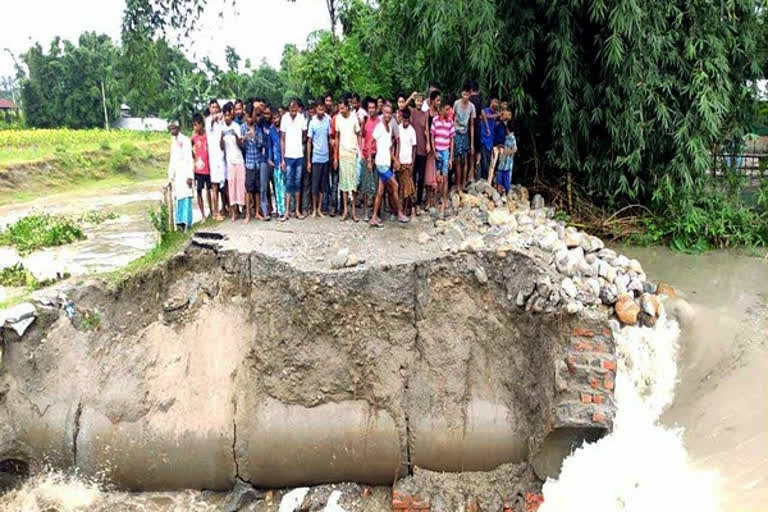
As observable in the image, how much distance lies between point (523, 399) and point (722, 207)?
192 inches

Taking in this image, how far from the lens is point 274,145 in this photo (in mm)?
7707

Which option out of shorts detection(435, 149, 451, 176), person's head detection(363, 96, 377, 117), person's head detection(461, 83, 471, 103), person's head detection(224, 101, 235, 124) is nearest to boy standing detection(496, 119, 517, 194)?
person's head detection(461, 83, 471, 103)

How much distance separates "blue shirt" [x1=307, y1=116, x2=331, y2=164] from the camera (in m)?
7.53

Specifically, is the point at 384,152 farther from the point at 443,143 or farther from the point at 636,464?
the point at 636,464

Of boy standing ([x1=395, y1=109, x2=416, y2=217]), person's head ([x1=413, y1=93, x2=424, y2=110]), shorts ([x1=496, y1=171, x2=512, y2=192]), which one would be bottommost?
shorts ([x1=496, y1=171, x2=512, y2=192])

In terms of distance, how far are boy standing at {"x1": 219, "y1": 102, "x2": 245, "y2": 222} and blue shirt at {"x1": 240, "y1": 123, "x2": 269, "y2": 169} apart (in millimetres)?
72

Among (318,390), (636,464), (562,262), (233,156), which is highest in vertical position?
(233,156)

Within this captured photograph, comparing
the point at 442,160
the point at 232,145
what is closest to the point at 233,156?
the point at 232,145

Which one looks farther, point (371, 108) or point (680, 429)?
point (371, 108)

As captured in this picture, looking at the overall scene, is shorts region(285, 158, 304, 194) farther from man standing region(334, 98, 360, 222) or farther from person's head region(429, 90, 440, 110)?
person's head region(429, 90, 440, 110)

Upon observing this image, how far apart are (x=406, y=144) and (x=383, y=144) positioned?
278mm

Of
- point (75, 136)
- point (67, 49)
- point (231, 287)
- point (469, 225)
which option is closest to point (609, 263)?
point (469, 225)

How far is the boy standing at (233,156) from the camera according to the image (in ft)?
24.8

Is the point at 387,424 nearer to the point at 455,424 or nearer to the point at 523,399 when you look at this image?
the point at 455,424
